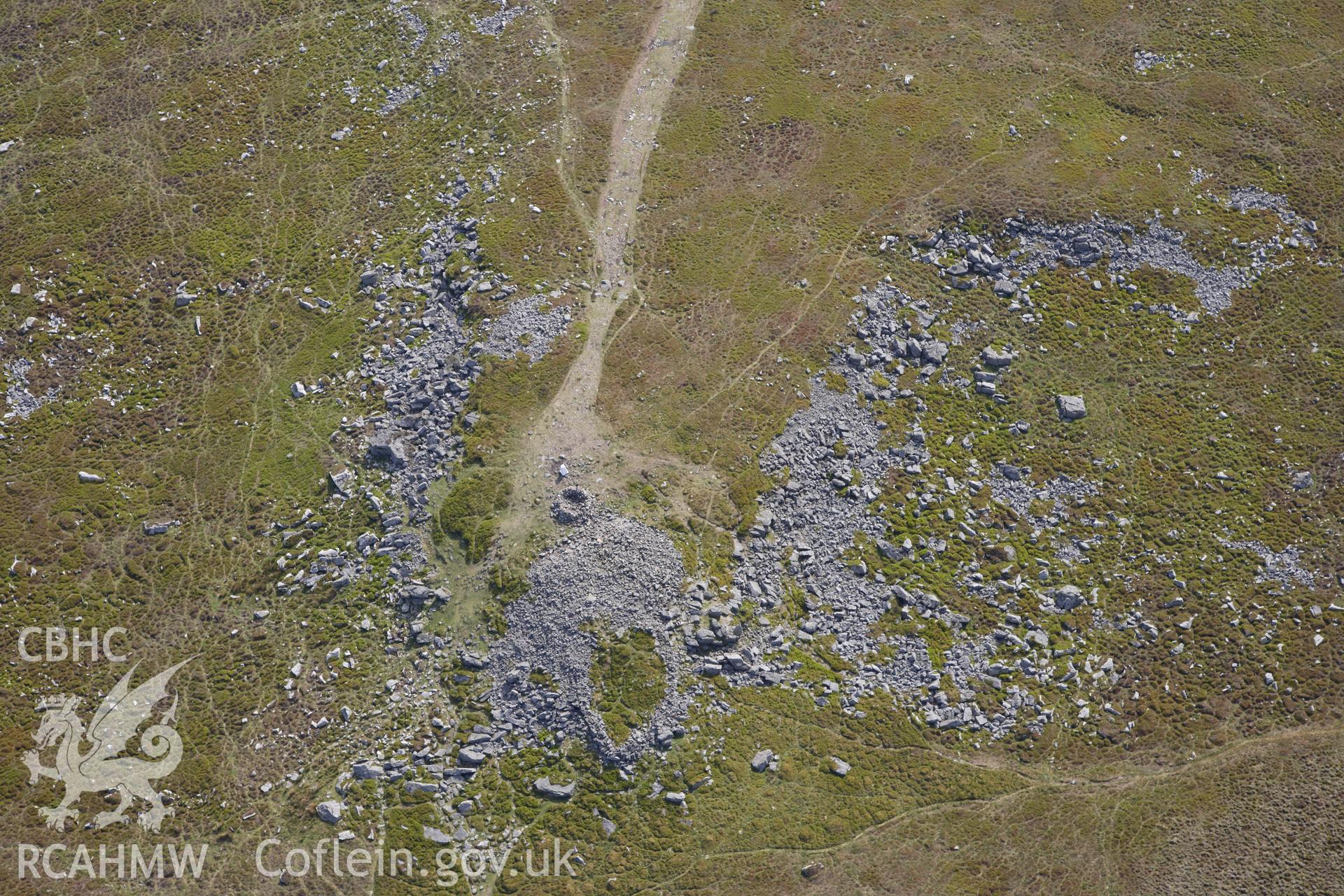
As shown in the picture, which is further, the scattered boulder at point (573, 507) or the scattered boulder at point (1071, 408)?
the scattered boulder at point (1071, 408)

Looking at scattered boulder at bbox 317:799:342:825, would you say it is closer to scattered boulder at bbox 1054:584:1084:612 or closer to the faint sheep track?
the faint sheep track

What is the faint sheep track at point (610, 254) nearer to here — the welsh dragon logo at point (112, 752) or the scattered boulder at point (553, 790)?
the scattered boulder at point (553, 790)

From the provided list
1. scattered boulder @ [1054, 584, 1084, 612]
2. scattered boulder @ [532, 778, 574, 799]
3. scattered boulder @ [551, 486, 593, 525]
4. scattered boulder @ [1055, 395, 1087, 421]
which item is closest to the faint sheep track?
scattered boulder @ [551, 486, 593, 525]

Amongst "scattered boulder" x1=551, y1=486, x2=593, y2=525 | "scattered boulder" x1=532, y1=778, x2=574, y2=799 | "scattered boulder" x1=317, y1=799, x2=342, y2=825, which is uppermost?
"scattered boulder" x1=551, y1=486, x2=593, y2=525

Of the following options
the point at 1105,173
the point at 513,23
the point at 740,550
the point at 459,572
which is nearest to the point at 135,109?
the point at 513,23

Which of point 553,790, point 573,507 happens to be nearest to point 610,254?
point 573,507

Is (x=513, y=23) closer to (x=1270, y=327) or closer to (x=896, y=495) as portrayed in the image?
(x=896, y=495)

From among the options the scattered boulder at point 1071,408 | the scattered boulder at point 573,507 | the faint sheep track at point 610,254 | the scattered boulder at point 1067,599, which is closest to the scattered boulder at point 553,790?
the faint sheep track at point 610,254
